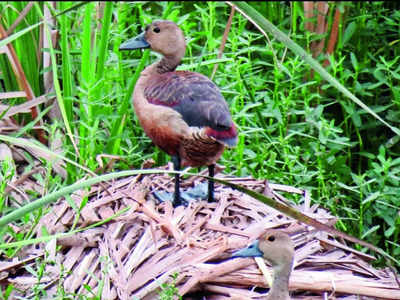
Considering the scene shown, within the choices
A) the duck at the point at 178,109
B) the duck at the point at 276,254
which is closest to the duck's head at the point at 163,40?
the duck at the point at 178,109

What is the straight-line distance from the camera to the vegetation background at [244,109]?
3.92 metres

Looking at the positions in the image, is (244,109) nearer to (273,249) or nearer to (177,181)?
(177,181)

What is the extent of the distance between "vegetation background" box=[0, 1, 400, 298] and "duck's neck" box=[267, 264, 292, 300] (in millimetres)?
1014

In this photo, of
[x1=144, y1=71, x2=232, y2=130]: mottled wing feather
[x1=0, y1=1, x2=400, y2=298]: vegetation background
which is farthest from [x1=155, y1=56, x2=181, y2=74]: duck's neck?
[x1=0, y1=1, x2=400, y2=298]: vegetation background

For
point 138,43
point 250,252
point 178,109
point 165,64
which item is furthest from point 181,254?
point 138,43

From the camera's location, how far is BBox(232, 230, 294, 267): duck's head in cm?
285

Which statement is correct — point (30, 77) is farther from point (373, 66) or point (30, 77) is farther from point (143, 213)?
point (373, 66)

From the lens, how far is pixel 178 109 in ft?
11.0

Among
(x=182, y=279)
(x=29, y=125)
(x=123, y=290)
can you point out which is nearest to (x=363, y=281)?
(x=182, y=279)

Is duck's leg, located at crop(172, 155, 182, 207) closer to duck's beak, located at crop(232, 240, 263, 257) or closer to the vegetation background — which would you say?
the vegetation background

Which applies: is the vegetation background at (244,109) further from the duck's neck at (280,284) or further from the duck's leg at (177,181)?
the duck's neck at (280,284)

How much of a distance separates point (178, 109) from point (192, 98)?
78 millimetres

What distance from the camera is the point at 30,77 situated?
435 centimetres

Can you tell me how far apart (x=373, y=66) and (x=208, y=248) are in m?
2.28
